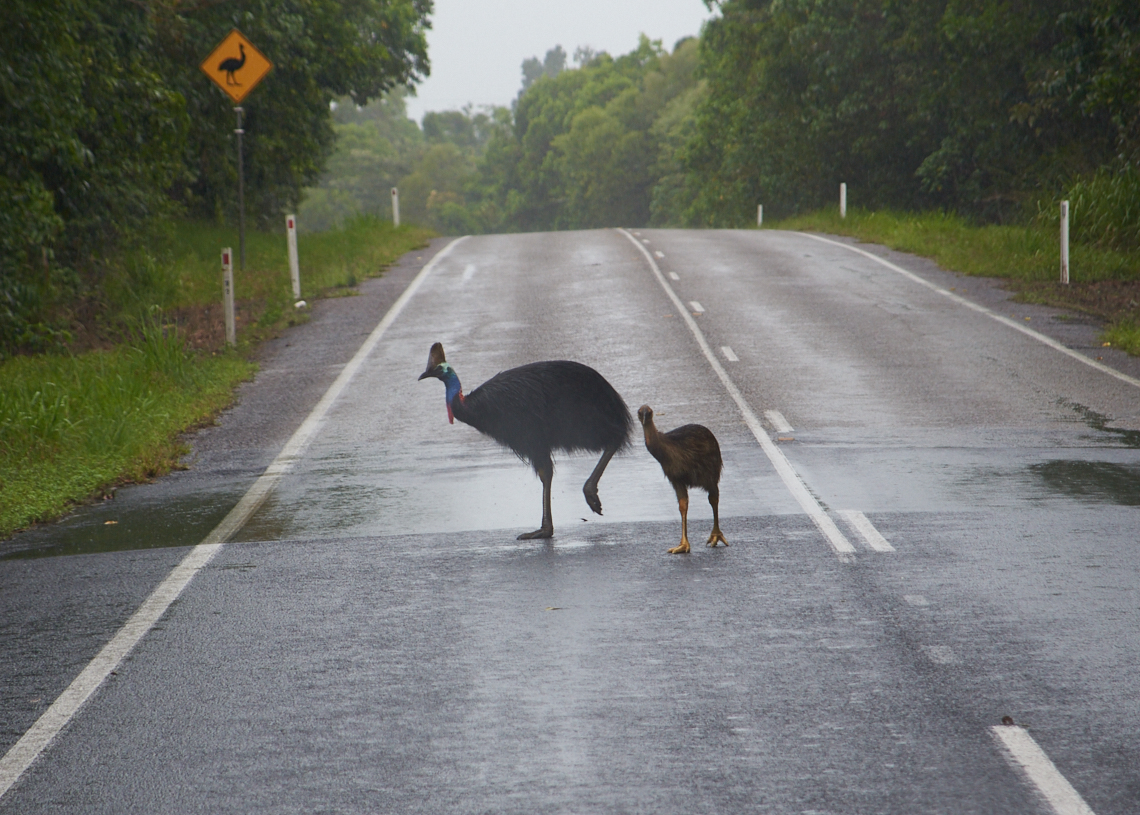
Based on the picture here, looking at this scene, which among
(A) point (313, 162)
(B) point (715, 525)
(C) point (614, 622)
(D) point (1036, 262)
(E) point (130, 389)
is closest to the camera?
(C) point (614, 622)

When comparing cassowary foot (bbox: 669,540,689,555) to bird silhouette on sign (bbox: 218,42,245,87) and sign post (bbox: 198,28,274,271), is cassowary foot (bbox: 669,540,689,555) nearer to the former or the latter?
sign post (bbox: 198,28,274,271)

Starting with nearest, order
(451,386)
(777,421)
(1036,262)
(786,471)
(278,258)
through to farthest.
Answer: (451,386), (786,471), (777,421), (1036,262), (278,258)

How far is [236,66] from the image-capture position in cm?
2306

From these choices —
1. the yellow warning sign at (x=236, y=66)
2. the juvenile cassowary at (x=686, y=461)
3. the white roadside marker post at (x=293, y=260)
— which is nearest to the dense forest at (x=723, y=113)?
the yellow warning sign at (x=236, y=66)

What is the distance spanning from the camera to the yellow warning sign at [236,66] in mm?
22891

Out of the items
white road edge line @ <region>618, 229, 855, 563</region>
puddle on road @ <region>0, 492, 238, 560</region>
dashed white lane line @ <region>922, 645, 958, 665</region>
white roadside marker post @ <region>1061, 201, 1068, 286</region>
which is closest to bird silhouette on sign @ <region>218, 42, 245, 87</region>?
white road edge line @ <region>618, 229, 855, 563</region>

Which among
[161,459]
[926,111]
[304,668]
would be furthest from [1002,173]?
[304,668]

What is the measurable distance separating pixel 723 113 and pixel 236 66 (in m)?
42.2

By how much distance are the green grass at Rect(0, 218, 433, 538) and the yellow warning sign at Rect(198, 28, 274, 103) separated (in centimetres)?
291

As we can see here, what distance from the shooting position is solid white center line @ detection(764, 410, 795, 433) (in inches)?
471

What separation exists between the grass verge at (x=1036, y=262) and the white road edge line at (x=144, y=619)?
10399 millimetres

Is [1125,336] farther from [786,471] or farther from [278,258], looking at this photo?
[278,258]

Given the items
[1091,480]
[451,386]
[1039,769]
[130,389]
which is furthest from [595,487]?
[130,389]

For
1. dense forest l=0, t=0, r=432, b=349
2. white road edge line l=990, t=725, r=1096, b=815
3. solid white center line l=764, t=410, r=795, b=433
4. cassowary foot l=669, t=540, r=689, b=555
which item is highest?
dense forest l=0, t=0, r=432, b=349
